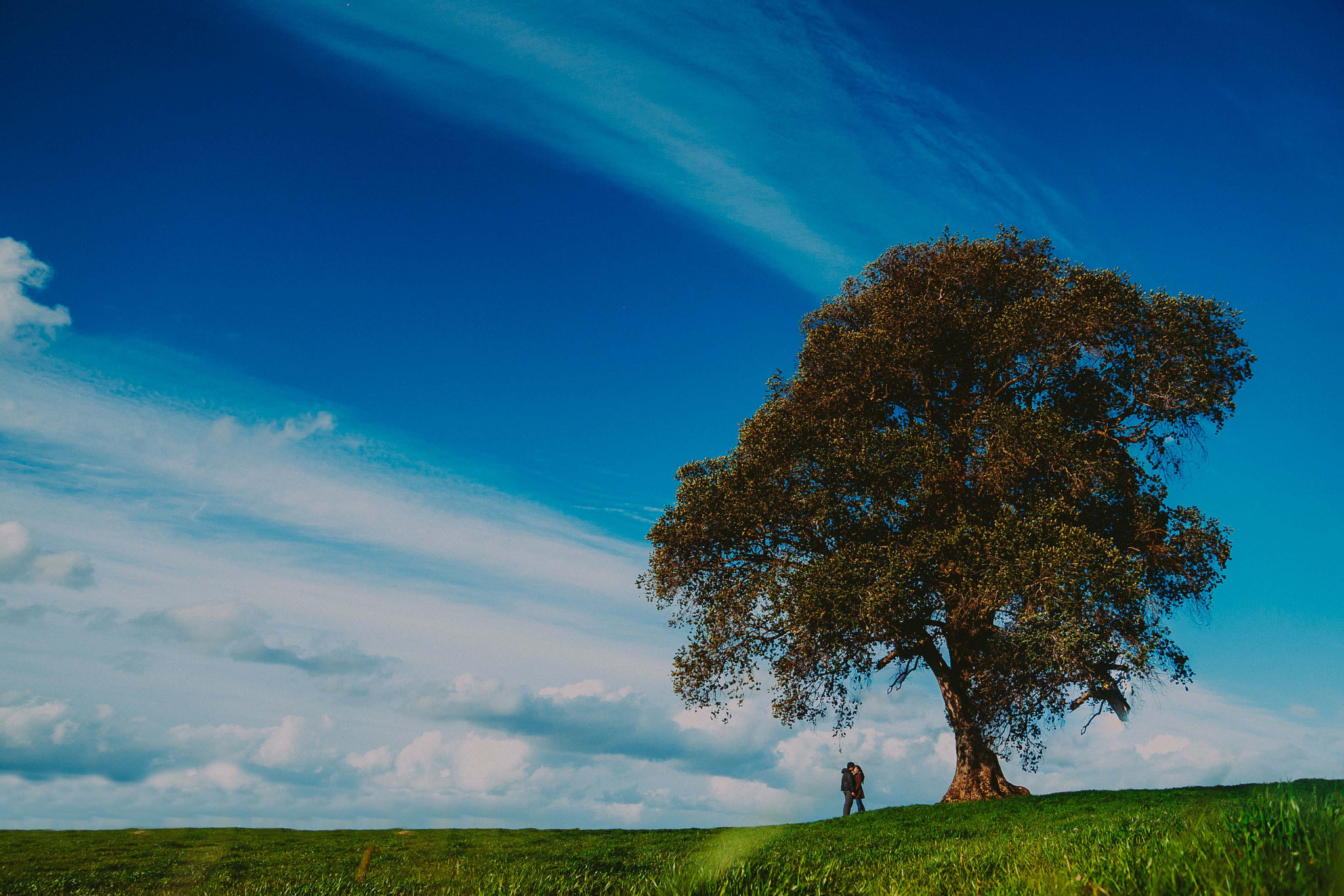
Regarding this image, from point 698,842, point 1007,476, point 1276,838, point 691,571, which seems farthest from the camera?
point 691,571

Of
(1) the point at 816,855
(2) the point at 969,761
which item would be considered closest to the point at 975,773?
(2) the point at 969,761

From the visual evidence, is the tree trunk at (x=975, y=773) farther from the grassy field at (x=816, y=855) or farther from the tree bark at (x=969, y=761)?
the grassy field at (x=816, y=855)

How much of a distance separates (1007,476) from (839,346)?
8683 millimetres

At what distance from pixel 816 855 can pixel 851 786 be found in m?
23.6

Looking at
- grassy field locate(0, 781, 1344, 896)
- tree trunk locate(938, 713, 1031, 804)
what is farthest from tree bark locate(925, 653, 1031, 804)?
grassy field locate(0, 781, 1344, 896)

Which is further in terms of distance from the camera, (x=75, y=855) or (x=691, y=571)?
(x=691, y=571)

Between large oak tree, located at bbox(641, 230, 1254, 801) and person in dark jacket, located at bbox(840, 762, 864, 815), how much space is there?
12.5 ft

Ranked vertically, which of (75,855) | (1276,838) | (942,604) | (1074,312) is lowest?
(75,855)

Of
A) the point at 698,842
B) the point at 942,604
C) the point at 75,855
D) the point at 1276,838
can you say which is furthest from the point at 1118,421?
the point at 75,855

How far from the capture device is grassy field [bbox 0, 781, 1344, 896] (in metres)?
5.63

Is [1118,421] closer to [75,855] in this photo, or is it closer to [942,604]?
[942,604]

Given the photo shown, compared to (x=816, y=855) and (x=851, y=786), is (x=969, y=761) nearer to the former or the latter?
(x=851, y=786)

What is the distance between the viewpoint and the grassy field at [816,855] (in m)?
5.63

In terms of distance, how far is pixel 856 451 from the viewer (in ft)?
94.2
